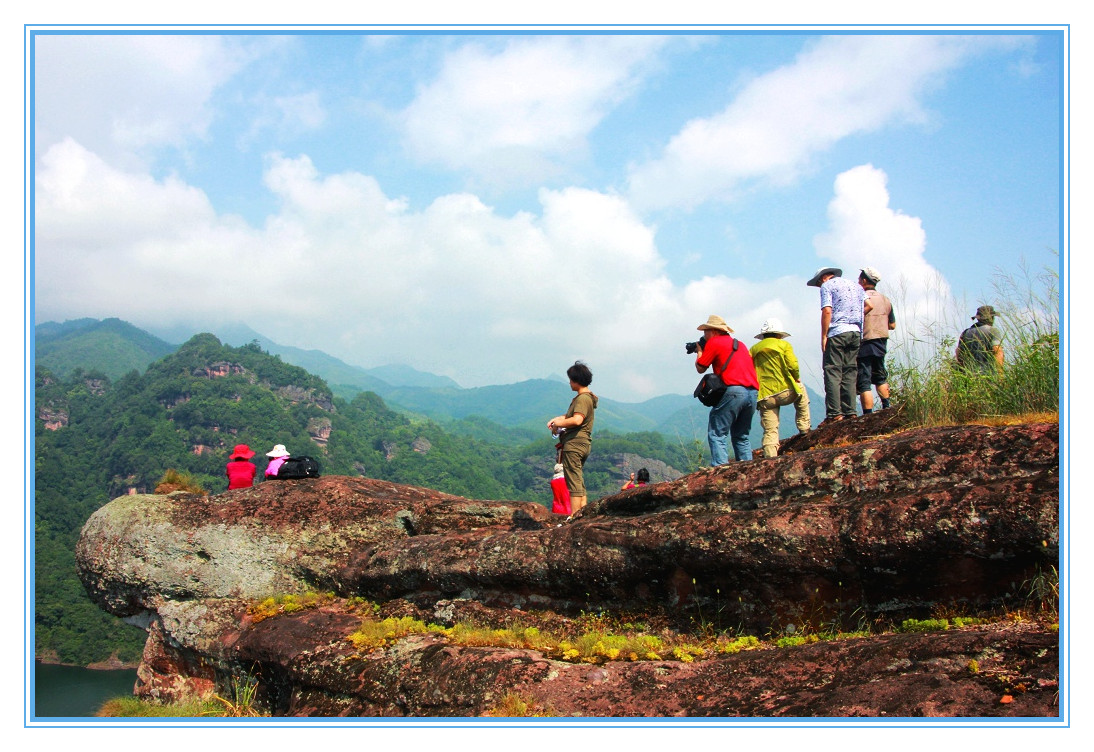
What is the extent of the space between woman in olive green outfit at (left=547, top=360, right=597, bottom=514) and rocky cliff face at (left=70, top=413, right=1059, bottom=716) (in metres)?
0.65

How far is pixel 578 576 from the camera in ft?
26.1

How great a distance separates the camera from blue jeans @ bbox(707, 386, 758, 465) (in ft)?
32.4

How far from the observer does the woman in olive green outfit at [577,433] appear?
9.98 metres

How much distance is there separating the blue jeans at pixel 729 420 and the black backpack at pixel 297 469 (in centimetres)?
615

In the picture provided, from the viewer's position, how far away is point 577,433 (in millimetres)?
10094

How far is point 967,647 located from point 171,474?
11998 mm

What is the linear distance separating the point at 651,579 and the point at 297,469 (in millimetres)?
6517

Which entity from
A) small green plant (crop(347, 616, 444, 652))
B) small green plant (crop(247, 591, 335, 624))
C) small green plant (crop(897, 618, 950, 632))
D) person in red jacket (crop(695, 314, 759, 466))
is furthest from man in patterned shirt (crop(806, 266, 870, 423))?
small green plant (crop(247, 591, 335, 624))

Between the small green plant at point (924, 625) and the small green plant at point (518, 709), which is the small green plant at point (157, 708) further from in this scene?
the small green plant at point (924, 625)

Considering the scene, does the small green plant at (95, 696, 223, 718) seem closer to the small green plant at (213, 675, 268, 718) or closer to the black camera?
the small green plant at (213, 675, 268, 718)

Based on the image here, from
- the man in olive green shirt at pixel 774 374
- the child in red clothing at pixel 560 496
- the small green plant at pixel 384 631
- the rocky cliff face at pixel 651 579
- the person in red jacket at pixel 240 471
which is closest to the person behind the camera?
the rocky cliff face at pixel 651 579

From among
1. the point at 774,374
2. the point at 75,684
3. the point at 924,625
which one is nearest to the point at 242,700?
the point at 924,625

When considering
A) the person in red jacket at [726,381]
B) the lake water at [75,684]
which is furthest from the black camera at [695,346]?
the lake water at [75,684]

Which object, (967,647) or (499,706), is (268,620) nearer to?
(499,706)
